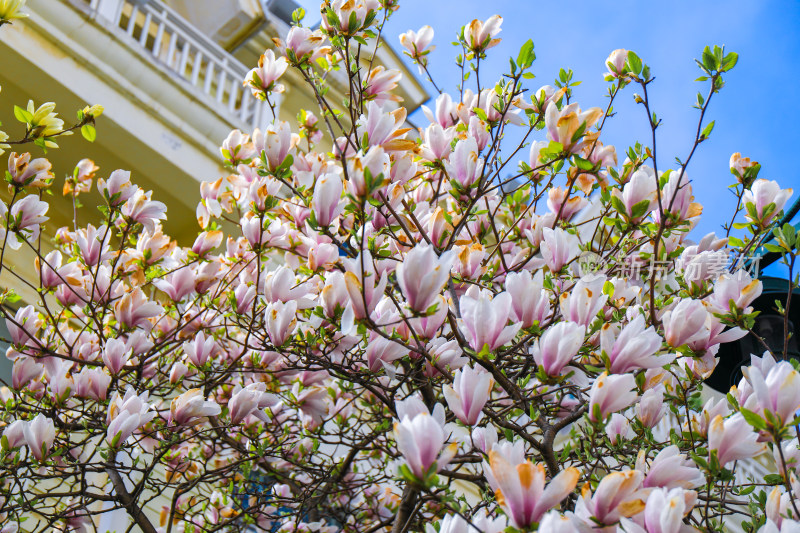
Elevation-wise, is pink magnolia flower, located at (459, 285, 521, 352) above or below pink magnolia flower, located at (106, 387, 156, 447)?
below

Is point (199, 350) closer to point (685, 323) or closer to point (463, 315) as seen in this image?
point (463, 315)

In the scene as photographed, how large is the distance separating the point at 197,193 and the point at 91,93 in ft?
3.27

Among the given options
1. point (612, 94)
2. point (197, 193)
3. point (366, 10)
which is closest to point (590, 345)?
point (612, 94)

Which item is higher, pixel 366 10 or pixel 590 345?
pixel 366 10

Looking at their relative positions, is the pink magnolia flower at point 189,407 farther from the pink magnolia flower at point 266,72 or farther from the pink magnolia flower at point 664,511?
the pink magnolia flower at point 664,511

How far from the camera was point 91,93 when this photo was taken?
Answer: 4.36 metres

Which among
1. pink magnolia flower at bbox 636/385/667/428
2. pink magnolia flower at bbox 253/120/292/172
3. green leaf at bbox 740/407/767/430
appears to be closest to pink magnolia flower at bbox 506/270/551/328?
green leaf at bbox 740/407/767/430

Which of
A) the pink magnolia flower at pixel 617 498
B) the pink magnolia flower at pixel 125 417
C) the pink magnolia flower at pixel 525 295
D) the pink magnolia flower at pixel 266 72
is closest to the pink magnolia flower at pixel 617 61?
the pink magnolia flower at pixel 266 72

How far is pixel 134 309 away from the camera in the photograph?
8.18 feet

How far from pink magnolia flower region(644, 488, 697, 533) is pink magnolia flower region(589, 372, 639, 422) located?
21cm

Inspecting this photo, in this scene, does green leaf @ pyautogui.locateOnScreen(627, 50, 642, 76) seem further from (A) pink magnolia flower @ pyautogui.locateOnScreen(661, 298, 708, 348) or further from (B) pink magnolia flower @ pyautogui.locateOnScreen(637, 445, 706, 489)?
(B) pink magnolia flower @ pyautogui.locateOnScreen(637, 445, 706, 489)

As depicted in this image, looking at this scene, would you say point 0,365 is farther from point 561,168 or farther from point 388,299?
point 561,168

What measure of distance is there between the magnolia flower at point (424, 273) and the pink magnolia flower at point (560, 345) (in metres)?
0.26

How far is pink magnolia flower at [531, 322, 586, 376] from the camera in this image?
4.37ft
